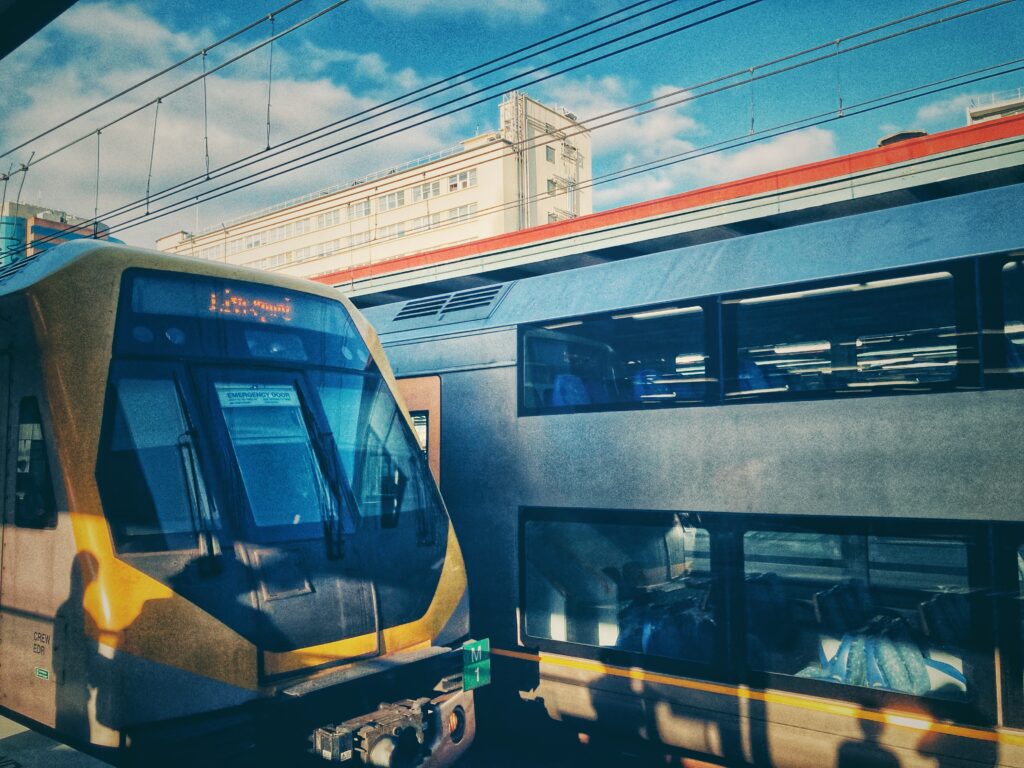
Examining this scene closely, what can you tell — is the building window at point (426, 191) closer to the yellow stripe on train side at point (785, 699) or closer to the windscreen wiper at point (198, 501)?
the yellow stripe on train side at point (785, 699)

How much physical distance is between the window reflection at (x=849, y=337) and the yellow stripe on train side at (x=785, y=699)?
193 centimetres

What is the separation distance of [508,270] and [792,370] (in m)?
5.60

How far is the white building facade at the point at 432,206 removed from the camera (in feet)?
174

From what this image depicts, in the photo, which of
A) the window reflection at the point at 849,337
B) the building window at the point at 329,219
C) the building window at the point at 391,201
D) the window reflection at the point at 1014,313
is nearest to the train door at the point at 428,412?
the window reflection at the point at 849,337

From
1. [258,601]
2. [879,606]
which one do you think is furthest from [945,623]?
[258,601]

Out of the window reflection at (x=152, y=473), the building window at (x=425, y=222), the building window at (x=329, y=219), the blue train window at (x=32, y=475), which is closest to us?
the window reflection at (x=152, y=473)

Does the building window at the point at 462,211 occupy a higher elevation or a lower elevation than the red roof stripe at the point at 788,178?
higher

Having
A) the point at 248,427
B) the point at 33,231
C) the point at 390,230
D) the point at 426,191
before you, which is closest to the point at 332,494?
the point at 248,427

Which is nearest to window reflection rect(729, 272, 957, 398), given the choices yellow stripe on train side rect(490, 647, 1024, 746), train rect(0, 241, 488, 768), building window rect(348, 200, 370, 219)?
yellow stripe on train side rect(490, 647, 1024, 746)

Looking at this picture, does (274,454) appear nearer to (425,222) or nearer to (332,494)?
(332,494)

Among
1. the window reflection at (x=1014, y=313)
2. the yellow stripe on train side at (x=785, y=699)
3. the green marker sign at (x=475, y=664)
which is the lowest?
the yellow stripe on train side at (x=785, y=699)

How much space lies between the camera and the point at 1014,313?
4.39 metres

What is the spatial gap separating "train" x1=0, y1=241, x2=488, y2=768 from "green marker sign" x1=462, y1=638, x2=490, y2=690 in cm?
3

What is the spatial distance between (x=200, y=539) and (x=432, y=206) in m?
56.7
